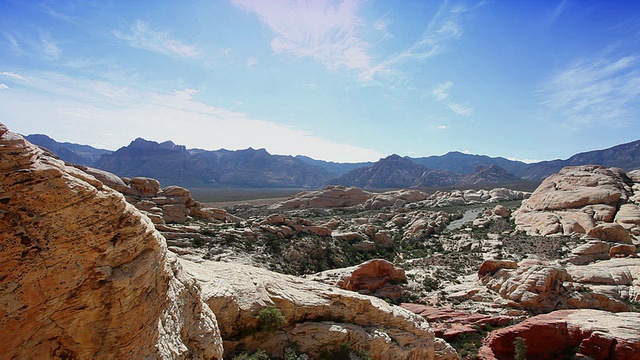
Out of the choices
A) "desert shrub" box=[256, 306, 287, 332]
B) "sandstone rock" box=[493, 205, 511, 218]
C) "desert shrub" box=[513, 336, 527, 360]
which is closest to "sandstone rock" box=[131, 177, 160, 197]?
"desert shrub" box=[256, 306, 287, 332]

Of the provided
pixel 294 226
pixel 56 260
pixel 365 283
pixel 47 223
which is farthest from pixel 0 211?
pixel 294 226

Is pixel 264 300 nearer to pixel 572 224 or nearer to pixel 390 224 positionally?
pixel 572 224

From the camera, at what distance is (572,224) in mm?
47406

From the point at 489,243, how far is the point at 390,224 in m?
23.8

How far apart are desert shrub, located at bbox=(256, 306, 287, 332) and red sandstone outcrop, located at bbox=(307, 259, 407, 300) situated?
16.9 metres

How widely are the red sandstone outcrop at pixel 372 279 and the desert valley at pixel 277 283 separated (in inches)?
5.5

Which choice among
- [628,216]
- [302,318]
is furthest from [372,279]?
[628,216]

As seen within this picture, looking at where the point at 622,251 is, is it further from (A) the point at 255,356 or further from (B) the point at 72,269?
(B) the point at 72,269

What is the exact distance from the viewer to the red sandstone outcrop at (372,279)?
2917 centimetres

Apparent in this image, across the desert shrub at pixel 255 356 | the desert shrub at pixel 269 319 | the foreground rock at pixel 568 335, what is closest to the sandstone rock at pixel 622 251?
the foreground rock at pixel 568 335

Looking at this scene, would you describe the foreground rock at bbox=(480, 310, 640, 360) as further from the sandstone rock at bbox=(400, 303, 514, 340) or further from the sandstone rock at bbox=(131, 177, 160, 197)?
the sandstone rock at bbox=(131, 177, 160, 197)

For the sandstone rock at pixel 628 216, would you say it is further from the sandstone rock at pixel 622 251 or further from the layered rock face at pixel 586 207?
the sandstone rock at pixel 622 251

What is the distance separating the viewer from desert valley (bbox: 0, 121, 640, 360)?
552cm

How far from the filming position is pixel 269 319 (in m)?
12.0
